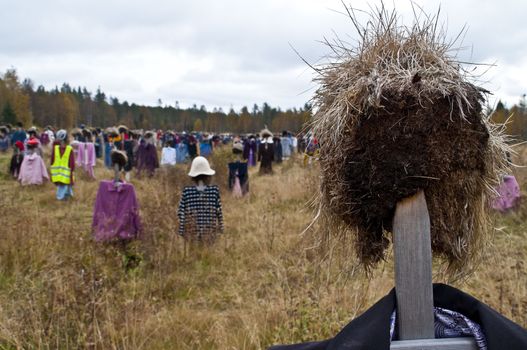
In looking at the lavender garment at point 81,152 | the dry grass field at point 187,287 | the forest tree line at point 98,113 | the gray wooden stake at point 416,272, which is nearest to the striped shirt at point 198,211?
the dry grass field at point 187,287

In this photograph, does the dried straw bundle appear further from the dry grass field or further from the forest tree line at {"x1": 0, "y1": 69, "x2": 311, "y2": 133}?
the forest tree line at {"x1": 0, "y1": 69, "x2": 311, "y2": 133}

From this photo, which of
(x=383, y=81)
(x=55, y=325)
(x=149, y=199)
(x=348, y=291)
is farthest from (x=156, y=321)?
(x=149, y=199)

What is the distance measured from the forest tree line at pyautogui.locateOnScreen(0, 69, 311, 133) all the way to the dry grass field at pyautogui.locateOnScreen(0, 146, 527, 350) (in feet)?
108

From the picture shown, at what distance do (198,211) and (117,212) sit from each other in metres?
1.11

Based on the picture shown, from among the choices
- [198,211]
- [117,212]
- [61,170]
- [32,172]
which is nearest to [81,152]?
[32,172]

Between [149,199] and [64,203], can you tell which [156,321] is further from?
[64,203]

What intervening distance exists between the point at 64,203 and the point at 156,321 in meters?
7.10

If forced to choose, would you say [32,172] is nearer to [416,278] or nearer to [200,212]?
[200,212]

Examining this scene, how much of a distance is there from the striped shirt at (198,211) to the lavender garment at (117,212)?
0.66 meters

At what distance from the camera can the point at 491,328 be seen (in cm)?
116

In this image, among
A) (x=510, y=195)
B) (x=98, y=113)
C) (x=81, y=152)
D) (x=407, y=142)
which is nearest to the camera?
(x=407, y=142)

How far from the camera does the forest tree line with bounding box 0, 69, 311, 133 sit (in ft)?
178

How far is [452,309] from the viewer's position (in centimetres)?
131

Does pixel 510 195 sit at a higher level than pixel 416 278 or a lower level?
lower
